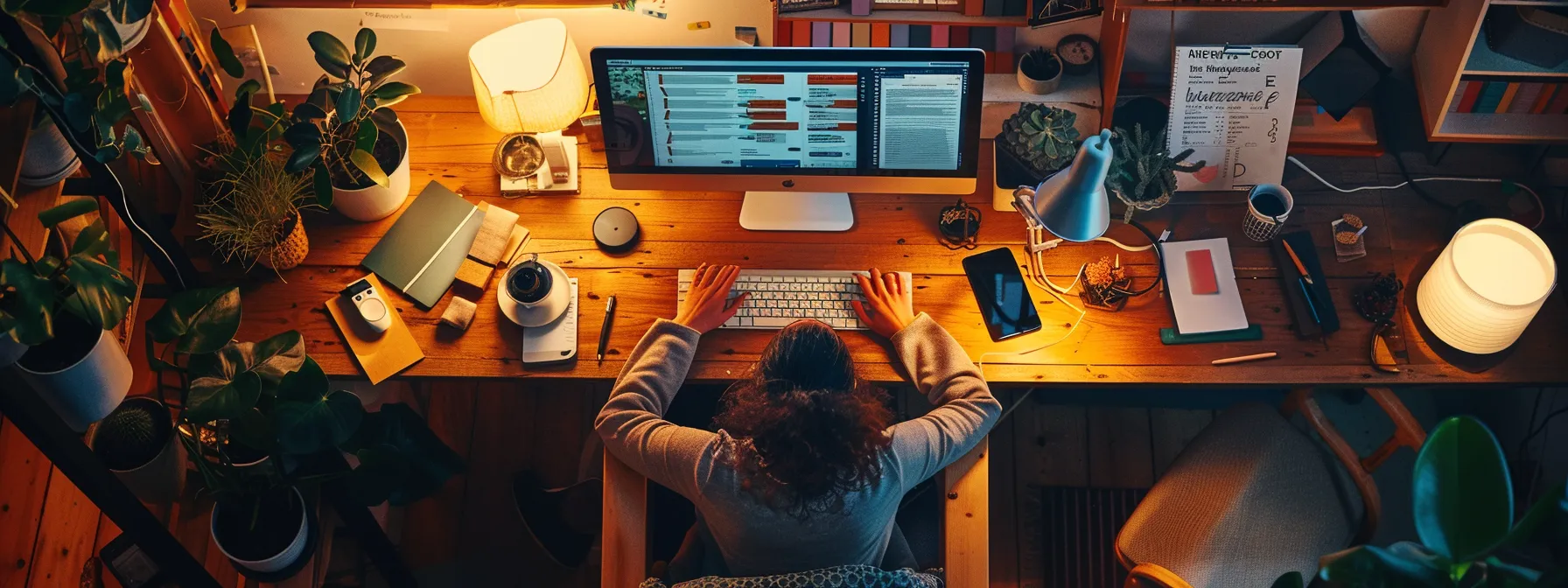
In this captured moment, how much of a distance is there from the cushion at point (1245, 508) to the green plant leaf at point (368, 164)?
5.06 feet

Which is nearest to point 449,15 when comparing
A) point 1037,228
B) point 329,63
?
point 329,63

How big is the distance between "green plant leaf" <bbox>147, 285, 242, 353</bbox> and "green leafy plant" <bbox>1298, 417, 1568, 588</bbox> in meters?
1.64

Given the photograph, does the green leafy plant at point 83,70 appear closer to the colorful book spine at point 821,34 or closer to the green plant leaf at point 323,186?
the green plant leaf at point 323,186

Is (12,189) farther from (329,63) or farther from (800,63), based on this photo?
(800,63)

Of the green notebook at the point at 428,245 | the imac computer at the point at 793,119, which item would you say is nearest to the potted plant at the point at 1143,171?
the imac computer at the point at 793,119

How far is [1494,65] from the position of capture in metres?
1.94

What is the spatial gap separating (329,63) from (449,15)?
37 centimetres

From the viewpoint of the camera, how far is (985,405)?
6.03 feet

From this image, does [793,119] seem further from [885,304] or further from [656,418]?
[656,418]

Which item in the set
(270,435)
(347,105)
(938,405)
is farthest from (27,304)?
(938,405)

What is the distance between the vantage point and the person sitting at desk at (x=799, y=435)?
5.24 feet

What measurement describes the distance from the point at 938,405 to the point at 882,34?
2.54ft

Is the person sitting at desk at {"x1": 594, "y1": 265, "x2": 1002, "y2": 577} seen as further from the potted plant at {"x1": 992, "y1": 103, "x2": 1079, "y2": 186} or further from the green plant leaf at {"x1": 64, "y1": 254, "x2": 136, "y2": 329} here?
the green plant leaf at {"x1": 64, "y1": 254, "x2": 136, "y2": 329}

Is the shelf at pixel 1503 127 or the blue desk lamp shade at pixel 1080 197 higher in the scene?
the blue desk lamp shade at pixel 1080 197
